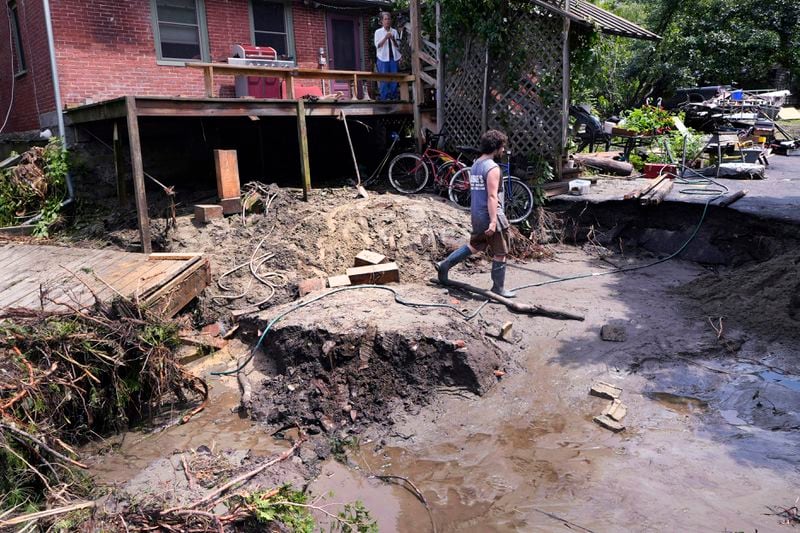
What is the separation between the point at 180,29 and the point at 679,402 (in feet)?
36.7

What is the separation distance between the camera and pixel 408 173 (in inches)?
414

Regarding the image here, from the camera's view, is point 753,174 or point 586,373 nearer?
point 586,373

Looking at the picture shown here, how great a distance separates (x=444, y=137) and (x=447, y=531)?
845 centimetres

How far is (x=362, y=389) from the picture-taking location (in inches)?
215

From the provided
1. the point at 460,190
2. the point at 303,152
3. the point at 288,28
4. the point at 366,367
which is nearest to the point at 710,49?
the point at 288,28

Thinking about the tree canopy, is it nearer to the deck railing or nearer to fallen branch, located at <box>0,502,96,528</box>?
the deck railing

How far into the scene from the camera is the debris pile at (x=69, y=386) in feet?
12.7

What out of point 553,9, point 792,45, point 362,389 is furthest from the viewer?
point 792,45

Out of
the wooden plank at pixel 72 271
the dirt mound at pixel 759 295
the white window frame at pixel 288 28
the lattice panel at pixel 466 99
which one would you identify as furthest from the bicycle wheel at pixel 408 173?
the wooden plank at pixel 72 271

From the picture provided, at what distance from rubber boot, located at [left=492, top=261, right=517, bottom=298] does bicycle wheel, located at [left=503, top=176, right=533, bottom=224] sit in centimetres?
255

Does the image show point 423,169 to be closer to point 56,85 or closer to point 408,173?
point 408,173

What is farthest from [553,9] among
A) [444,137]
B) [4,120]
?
[4,120]

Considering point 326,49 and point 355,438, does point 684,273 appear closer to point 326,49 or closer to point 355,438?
point 355,438

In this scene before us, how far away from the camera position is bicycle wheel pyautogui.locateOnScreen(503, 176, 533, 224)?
9.31 m
